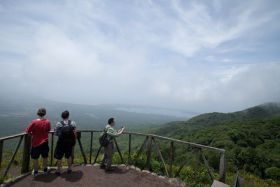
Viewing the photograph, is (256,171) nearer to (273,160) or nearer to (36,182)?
(273,160)

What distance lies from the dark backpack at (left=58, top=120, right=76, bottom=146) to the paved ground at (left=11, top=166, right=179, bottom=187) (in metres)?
1.00

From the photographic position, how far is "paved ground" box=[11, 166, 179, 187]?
239 inches

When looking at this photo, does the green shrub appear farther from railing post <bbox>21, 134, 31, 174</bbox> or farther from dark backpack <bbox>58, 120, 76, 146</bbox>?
railing post <bbox>21, 134, 31, 174</bbox>

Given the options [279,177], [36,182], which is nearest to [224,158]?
[36,182]

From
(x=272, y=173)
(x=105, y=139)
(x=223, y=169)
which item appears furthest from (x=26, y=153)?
(x=272, y=173)

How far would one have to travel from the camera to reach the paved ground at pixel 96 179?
6070 millimetres

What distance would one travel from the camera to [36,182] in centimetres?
600

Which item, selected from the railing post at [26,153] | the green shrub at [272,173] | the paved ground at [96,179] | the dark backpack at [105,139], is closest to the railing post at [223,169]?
the paved ground at [96,179]

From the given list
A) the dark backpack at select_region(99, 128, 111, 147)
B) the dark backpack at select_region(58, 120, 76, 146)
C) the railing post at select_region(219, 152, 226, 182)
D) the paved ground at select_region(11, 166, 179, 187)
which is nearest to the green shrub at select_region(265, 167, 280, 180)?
the railing post at select_region(219, 152, 226, 182)

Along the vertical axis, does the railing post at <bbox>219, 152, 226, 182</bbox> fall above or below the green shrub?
above

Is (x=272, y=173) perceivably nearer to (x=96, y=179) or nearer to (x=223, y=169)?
(x=223, y=169)

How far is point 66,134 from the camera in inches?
256

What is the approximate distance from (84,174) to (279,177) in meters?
24.4

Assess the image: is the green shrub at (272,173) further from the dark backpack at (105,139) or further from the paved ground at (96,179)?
the dark backpack at (105,139)
